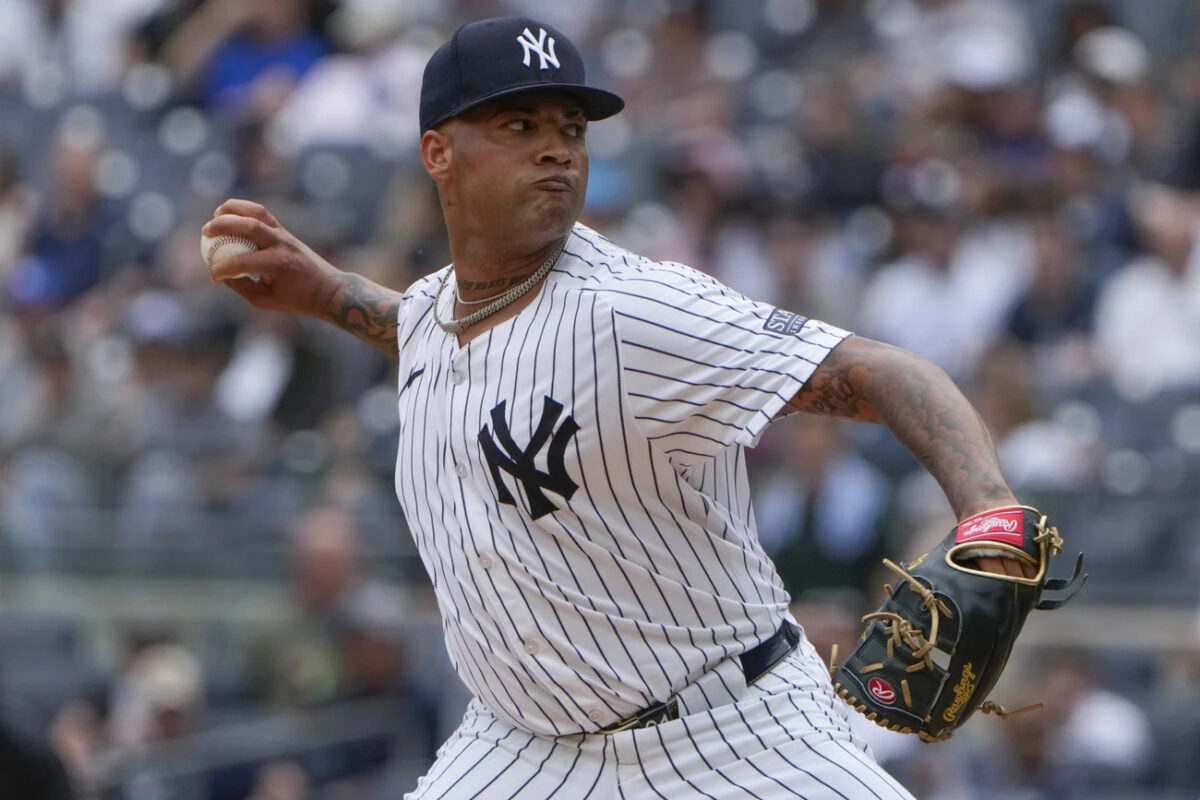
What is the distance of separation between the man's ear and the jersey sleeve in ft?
1.75

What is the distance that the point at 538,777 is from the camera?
3293 mm

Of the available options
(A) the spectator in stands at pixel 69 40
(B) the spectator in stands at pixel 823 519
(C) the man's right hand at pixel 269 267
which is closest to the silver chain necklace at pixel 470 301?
(C) the man's right hand at pixel 269 267

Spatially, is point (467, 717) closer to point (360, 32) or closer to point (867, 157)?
point (867, 157)

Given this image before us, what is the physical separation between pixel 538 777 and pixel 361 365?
578 cm

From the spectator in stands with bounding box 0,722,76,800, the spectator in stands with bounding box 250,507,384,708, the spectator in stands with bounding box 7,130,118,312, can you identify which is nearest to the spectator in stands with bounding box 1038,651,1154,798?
the spectator in stands with bounding box 250,507,384,708

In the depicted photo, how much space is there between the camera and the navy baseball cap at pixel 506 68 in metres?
3.28

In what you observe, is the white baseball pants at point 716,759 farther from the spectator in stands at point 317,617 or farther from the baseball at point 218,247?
the spectator in stands at point 317,617

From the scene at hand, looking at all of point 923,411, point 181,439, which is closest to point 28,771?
point 923,411

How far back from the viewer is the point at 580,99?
3.35 m

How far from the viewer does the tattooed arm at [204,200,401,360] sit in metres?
3.91

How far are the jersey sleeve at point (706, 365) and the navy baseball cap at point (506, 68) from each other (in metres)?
0.44

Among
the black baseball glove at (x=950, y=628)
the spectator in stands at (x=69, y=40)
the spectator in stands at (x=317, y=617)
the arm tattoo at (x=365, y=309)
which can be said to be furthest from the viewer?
the spectator in stands at (x=69, y=40)

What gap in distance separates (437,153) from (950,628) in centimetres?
132

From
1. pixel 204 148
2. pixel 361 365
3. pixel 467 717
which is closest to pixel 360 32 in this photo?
pixel 204 148
